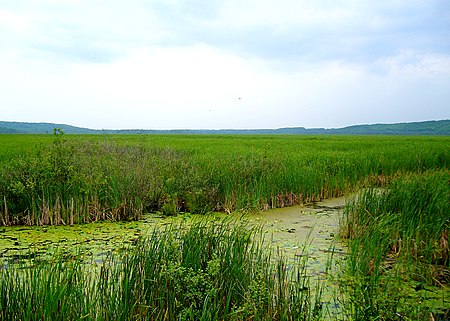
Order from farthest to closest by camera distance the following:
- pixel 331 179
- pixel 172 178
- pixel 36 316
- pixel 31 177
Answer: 1. pixel 331 179
2. pixel 172 178
3. pixel 31 177
4. pixel 36 316

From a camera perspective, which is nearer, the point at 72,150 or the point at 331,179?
the point at 72,150

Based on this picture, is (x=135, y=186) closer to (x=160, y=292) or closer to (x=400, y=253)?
(x=160, y=292)

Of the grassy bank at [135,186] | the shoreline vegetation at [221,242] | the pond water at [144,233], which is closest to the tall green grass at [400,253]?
the shoreline vegetation at [221,242]

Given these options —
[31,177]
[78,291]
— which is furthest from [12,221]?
[78,291]

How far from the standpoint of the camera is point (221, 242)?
13.9 ft

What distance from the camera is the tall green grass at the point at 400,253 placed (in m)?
3.24

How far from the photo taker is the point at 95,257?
5.24m

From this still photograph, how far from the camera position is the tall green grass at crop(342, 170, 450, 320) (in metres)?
3.24

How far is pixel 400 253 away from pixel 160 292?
3.44m

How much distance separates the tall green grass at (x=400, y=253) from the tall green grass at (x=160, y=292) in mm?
566

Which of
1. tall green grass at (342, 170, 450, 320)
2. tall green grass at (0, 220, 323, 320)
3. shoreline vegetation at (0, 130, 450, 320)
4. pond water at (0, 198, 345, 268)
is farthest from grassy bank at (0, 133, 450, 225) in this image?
tall green grass at (0, 220, 323, 320)

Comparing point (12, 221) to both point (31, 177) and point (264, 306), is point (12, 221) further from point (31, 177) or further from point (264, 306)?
point (264, 306)

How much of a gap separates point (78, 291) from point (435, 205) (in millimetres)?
5248

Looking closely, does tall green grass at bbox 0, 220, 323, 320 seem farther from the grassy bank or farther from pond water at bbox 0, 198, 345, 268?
the grassy bank
